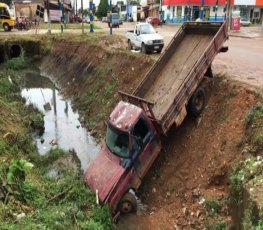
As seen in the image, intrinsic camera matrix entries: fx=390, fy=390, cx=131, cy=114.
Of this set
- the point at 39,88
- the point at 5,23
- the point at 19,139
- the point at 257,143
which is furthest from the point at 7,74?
the point at 257,143

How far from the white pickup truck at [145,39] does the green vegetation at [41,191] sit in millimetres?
11711

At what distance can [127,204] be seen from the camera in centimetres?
1128

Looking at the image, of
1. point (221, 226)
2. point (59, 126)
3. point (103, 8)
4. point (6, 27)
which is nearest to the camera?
point (221, 226)

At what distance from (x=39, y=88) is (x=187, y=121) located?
679 inches

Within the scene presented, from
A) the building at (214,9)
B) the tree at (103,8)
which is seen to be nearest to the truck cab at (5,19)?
the building at (214,9)

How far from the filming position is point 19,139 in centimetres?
1472

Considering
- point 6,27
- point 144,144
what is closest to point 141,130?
point 144,144

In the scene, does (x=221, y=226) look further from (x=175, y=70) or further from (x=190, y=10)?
(x=190, y=10)

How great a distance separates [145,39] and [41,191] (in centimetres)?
1626

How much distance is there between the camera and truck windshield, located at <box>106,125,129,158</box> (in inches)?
440

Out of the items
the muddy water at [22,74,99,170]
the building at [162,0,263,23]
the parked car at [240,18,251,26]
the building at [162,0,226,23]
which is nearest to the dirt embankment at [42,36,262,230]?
the muddy water at [22,74,99,170]

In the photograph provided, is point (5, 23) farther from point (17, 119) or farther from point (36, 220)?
point (36, 220)

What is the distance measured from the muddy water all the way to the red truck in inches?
141

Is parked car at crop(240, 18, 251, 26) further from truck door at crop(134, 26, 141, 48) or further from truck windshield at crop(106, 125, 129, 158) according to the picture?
truck windshield at crop(106, 125, 129, 158)
